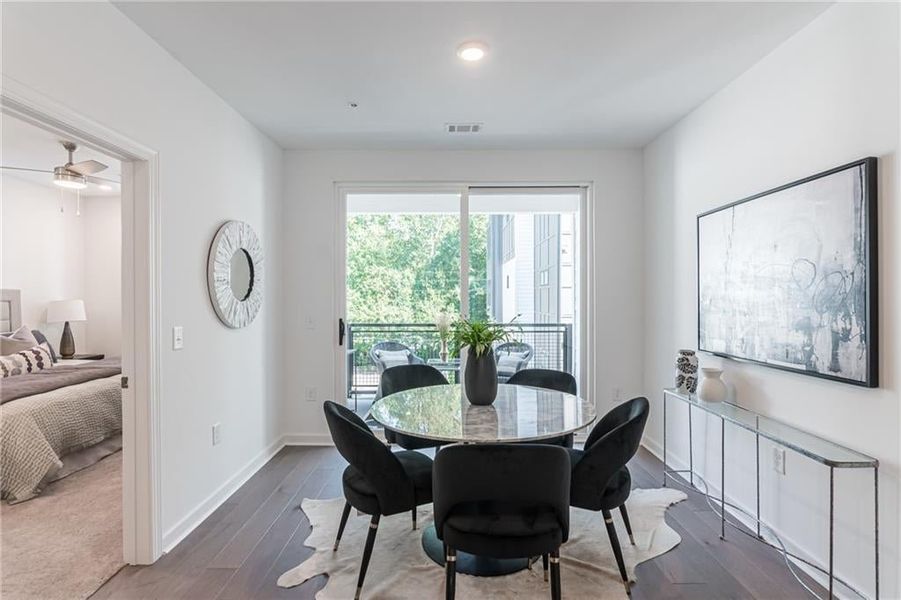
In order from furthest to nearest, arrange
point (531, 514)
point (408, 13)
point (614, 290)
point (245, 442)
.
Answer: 1. point (614, 290)
2. point (245, 442)
3. point (408, 13)
4. point (531, 514)

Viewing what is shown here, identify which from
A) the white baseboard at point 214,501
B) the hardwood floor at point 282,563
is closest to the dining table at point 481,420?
Result: the hardwood floor at point 282,563

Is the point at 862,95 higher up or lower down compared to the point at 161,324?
higher up

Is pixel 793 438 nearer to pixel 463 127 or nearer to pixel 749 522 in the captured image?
pixel 749 522

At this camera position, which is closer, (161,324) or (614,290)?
(161,324)

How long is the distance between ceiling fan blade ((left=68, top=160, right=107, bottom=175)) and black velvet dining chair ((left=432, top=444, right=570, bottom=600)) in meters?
3.48

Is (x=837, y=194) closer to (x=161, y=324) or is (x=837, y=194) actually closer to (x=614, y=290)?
(x=614, y=290)

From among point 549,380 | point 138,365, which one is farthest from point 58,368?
point 549,380

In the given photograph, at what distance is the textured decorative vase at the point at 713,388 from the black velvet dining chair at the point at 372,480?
1715mm

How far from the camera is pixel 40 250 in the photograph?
200 inches

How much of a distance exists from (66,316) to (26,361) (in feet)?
3.43

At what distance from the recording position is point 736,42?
7.63 feet

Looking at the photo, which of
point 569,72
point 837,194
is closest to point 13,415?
point 569,72

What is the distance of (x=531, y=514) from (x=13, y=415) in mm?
3419

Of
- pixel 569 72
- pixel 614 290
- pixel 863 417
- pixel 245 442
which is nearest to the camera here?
pixel 863 417
